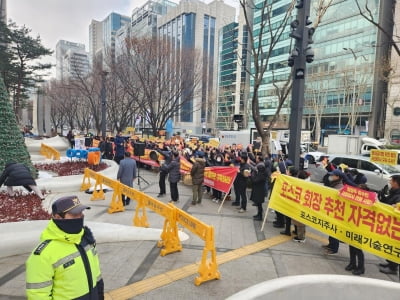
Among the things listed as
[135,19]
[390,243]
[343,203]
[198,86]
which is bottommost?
[390,243]

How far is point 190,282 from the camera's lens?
4.34m

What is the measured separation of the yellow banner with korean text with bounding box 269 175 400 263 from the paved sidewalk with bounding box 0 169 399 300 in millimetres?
670

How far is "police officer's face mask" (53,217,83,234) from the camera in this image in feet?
7.26

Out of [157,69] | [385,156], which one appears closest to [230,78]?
[157,69]

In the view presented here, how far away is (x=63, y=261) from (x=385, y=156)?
10626mm

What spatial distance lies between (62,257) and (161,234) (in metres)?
3.68

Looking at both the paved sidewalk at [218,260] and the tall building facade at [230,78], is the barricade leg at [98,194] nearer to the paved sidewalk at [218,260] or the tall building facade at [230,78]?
the paved sidewalk at [218,260]

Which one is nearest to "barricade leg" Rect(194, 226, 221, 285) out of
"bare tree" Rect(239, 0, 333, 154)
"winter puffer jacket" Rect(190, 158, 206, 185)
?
"winter puffer jacket" Rect(190, 158, 206, 185)

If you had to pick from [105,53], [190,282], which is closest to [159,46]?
[105,53]

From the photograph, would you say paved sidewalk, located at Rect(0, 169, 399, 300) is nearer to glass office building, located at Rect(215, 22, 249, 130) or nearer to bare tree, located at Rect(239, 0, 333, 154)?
bare tree, located at Rect(239, 0, 333, 154)

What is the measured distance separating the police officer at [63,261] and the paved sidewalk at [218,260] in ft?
6.23

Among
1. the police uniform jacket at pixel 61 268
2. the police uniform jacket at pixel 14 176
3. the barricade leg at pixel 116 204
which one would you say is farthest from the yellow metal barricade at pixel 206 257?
the police uniform jacket at pixel 14 176

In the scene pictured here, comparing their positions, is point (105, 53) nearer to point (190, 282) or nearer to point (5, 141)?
point (5, 141)

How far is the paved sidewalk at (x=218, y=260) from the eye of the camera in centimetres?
411
